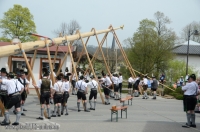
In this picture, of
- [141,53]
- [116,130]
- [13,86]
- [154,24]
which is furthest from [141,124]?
[154,24]

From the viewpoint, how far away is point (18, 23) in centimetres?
3803

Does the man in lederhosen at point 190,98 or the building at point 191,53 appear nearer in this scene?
the man in lederhosen at point 190,98

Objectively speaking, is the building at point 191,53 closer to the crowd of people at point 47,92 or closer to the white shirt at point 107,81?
the white shirt at point 107,81

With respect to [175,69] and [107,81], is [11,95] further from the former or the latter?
[175,69]

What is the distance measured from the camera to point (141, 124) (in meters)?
11.0

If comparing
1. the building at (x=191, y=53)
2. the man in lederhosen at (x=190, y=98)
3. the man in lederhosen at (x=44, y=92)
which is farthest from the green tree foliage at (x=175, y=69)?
the man in lederhosen at (x=44, y=92)

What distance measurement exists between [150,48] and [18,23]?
18103 millimetres

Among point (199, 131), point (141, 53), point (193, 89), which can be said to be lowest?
point (199, 131)

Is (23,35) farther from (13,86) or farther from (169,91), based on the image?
(13,86)

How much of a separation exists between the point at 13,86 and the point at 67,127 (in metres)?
2.38

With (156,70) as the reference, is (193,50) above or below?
above

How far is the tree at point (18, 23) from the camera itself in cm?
3703

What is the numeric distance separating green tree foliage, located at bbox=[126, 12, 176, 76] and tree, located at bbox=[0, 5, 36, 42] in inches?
548

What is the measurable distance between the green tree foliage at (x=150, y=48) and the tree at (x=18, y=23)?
1391 centimetres
